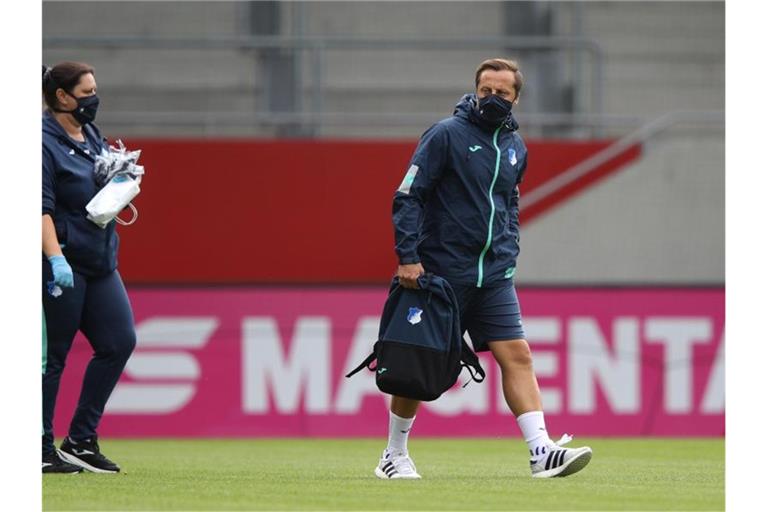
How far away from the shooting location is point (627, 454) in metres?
10.3

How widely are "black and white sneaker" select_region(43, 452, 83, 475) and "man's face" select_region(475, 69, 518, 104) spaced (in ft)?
8.08

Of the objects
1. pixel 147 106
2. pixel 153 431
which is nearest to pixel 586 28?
pixel 147 106

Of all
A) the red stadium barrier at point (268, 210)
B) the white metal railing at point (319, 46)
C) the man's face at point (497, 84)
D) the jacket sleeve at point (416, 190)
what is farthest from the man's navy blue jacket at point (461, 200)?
the white metal railing at point (319, 46)

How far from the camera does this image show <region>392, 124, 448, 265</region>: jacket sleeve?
23.0 feet

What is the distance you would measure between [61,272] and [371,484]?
1586mm

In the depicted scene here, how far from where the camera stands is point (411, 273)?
275 inches

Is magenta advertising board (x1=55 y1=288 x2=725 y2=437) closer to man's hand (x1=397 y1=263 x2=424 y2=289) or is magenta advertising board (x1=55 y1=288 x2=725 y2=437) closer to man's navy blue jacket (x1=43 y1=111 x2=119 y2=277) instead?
man's navy blue jacket (x1=43 y1=111 x2=119 y2=277)

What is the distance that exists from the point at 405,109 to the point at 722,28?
3.52 m

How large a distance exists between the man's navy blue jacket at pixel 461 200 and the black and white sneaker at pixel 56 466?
177 centimetres

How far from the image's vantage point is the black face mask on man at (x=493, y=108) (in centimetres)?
711

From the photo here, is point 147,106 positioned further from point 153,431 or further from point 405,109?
point 153,431

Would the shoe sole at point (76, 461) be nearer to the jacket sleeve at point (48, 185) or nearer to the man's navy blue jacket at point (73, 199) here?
the man's navy blue jacket at point (73, 199)
